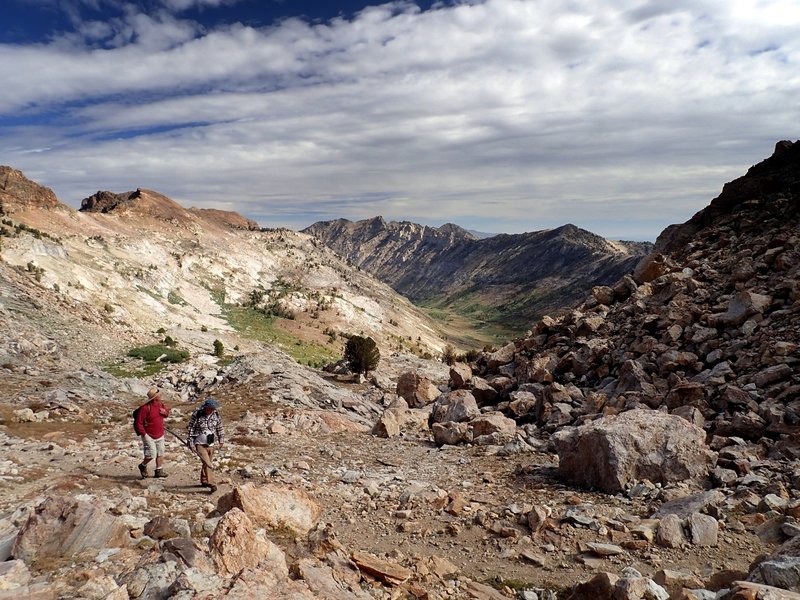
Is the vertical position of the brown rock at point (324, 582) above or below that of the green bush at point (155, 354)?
above

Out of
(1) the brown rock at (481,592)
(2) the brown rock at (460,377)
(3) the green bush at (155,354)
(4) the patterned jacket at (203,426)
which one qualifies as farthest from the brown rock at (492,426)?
(3) the green bush at (155,354)

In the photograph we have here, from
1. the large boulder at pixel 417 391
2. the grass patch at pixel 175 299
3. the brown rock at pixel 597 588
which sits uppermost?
the grass patch at pixel 175 299

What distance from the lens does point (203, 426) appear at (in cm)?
1034

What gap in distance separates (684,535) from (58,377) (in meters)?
20.4

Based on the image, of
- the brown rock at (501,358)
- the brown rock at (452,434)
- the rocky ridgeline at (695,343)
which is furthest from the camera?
the brown rock at (501,358)

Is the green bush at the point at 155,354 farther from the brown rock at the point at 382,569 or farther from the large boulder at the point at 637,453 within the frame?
the brown rock at the point at 382,569

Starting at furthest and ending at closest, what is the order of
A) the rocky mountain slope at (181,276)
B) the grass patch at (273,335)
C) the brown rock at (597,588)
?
the grass patch at (273,335) < the rocky mountain slope at (181,276) < the brown rock at (597,588)

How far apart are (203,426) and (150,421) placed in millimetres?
1144

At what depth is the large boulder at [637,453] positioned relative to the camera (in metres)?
9.98

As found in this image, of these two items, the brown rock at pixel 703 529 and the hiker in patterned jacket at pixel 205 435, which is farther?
the hiker in patterned jacket at pixel 205 435

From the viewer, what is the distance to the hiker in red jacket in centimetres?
1035

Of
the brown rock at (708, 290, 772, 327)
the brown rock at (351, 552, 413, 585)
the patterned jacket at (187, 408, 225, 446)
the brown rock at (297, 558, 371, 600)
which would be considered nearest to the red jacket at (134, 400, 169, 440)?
the patterned jacket at (187, 408, 225, 446)

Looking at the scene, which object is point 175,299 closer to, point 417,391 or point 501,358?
point 417,391

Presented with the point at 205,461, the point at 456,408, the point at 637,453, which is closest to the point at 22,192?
the point at 456,408
